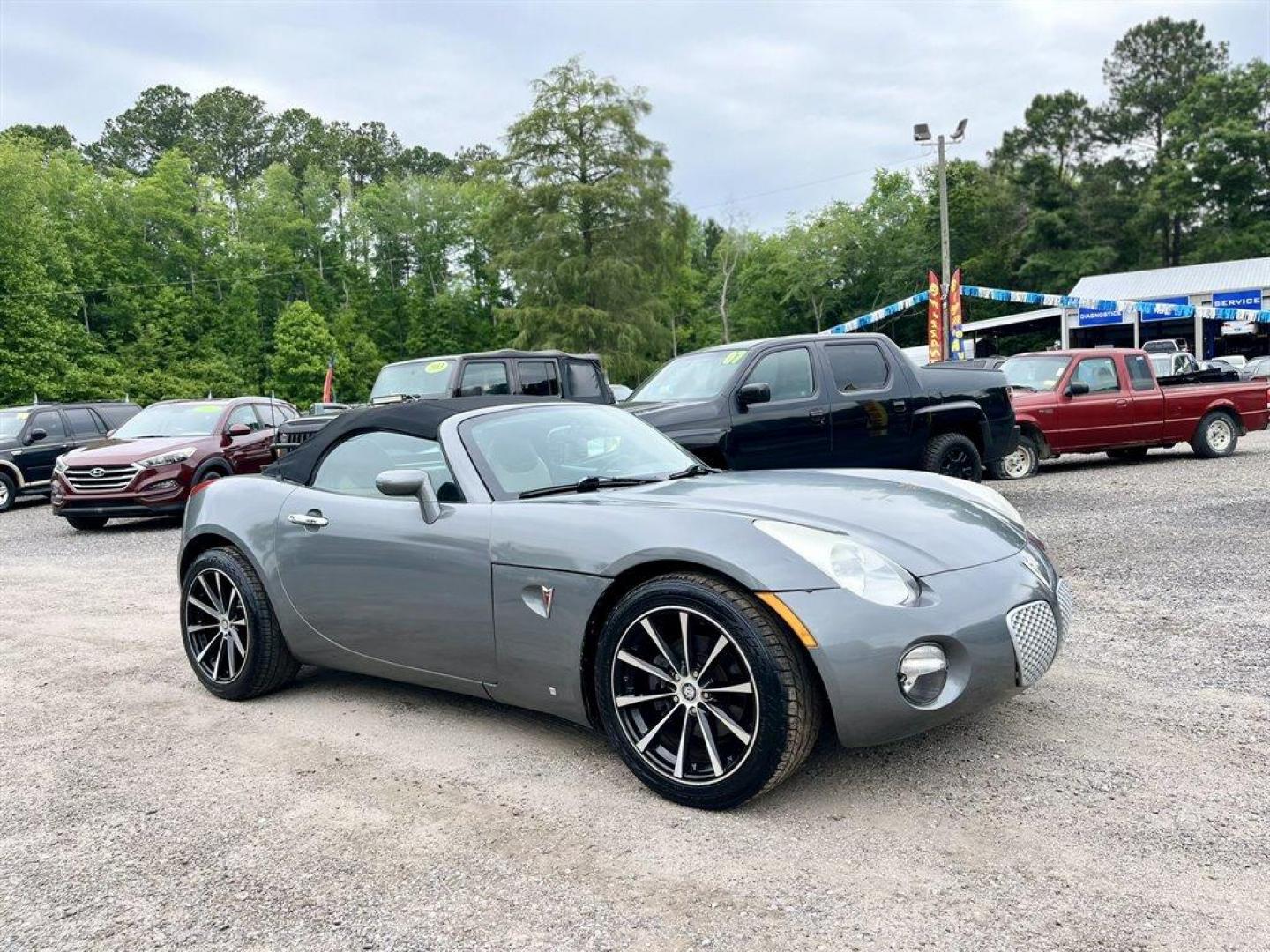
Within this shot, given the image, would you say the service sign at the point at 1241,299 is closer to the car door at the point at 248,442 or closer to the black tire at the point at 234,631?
the car door at the point at 248,442

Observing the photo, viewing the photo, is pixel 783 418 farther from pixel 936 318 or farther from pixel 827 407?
pixel 936 318

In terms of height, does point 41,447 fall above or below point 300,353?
below

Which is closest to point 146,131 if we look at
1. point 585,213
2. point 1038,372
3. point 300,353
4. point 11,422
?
point 300,353

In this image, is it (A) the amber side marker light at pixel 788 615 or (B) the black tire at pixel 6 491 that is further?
(B) the black tire at pixel 6 491

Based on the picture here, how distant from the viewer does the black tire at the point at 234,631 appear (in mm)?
4484

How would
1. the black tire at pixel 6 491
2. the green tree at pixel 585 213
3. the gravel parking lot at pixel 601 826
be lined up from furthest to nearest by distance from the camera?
1. the green tree at pixel 585 213
2. the black tire at pixel 6 491
3. the gravel parking lot at pixel 601 826

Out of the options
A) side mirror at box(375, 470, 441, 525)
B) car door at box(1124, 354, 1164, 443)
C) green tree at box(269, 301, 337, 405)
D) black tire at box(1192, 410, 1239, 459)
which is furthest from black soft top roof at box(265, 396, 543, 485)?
green tree at box(269, 301, 337, 405)

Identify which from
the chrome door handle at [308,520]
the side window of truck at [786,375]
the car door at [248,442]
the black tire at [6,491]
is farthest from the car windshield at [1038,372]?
the black tire at [6,491]

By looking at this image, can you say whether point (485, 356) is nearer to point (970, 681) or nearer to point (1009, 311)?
point (970, 681)

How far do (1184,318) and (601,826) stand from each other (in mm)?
47790

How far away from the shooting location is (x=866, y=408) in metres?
9.08

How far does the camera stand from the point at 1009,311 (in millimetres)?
66812

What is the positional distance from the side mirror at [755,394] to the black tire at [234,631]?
4.75 meters

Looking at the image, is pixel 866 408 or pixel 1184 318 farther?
pixel 1184 318
